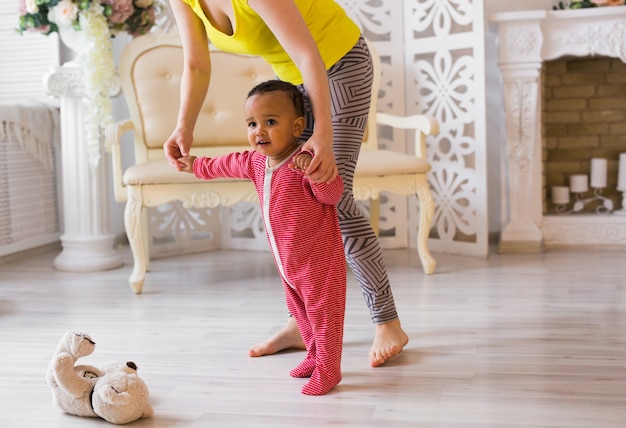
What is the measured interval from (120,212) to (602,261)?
231 cm

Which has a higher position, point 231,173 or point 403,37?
point 403,37

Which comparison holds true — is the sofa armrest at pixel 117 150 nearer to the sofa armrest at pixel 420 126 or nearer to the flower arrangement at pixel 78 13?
the flower arrangement at pixel 78 13

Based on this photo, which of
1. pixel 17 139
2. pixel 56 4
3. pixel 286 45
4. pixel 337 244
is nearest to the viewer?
pixel 286 45

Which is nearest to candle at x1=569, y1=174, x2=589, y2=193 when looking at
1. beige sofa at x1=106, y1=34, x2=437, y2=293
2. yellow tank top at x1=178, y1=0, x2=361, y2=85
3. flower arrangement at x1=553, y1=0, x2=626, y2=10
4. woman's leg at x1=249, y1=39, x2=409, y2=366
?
flower arrangement at x1=553, y1=0, x2=626, y2=10

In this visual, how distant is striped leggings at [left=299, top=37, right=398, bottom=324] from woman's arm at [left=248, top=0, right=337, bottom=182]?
0.74 ft

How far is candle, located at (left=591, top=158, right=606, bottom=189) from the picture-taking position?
3.88 meters

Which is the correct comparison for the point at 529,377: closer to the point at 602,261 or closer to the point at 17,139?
the point at 602,261

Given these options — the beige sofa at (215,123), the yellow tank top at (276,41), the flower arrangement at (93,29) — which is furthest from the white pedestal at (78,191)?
the yellow tank top at (276,41)

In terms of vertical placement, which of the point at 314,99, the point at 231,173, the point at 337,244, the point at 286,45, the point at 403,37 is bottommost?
the point at 337,244

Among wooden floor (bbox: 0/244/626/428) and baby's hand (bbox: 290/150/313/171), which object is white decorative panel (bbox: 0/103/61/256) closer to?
wooden floor (bbox: 0/244/626/428)

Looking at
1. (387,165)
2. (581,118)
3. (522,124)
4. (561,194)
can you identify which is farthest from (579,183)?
(387,165)

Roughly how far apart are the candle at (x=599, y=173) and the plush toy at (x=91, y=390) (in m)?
2.79

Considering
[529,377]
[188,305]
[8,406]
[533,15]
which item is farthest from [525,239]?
[8,406]

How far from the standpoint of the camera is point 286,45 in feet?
5.24
